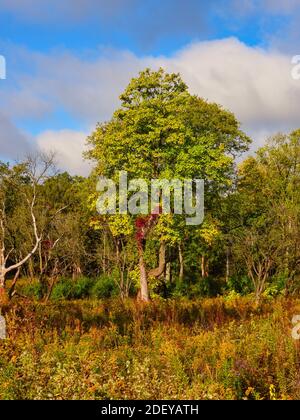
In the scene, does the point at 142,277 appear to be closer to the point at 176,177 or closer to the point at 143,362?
the point at 176,177

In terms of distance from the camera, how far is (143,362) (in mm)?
7355

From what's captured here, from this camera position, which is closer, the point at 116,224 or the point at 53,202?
the point at 116,224

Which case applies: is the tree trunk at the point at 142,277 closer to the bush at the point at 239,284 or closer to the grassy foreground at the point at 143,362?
the bush at the point at 239,284

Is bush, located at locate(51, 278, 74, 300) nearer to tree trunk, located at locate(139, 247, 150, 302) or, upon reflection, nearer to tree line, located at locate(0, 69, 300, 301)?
tree line, located at locate(0, 69, 300, 301)

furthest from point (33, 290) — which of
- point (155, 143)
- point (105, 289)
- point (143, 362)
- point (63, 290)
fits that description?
point (143, 362)

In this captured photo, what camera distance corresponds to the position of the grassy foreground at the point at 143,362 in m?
6.46

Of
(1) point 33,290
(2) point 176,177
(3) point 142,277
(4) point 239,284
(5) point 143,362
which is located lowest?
(1) point 33,290

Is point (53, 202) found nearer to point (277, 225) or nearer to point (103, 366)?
point (277, 225)

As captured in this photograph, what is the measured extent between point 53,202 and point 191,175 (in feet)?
92.5

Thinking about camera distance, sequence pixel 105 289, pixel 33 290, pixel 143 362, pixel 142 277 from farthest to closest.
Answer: pixel 105 289 < pixel 33 290 < pixel 142 277 < pixel 143 362

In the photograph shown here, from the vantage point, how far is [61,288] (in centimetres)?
3384

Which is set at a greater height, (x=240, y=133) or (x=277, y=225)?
(x=240, y=133)
